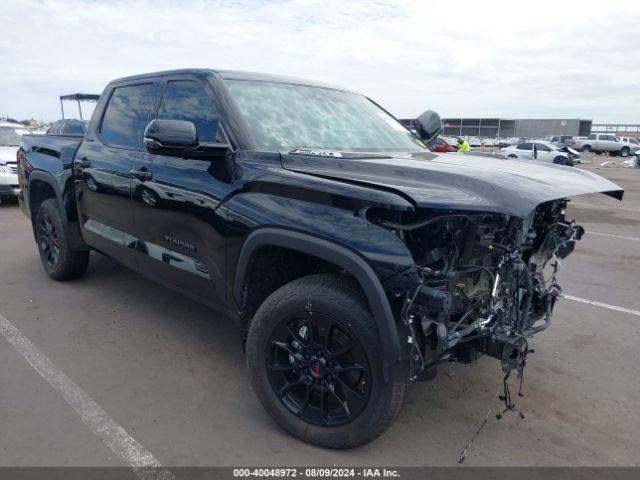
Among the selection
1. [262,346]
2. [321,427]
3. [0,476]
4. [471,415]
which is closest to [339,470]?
[321,427]

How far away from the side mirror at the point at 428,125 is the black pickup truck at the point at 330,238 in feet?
2.03

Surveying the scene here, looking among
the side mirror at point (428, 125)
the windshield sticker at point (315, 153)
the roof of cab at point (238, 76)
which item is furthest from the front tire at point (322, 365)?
the side mirror at point (428, 125)

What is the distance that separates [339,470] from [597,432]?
1.52m

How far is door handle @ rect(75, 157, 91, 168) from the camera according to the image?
4.38 metres

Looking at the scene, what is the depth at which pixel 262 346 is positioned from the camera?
9.17 feet

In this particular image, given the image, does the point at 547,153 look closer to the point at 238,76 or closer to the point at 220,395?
the point at 238,76

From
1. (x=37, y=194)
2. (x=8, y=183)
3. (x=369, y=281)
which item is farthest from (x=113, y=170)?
(x=8, y=183)

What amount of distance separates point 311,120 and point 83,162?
214cm

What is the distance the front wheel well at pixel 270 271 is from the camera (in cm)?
294

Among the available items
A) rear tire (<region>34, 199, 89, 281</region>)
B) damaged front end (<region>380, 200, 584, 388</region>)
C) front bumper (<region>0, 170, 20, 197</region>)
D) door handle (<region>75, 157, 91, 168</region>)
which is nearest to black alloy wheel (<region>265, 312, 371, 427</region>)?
damaged front end (<region>380, 200, 584, 388</region>)

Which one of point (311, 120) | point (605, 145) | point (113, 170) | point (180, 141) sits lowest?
point (605, 145)

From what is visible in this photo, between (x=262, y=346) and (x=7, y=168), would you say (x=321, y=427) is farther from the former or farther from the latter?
(x=7, y=168)

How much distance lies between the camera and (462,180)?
2.44 meters

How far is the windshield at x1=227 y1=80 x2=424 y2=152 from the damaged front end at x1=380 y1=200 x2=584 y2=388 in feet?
3.55
